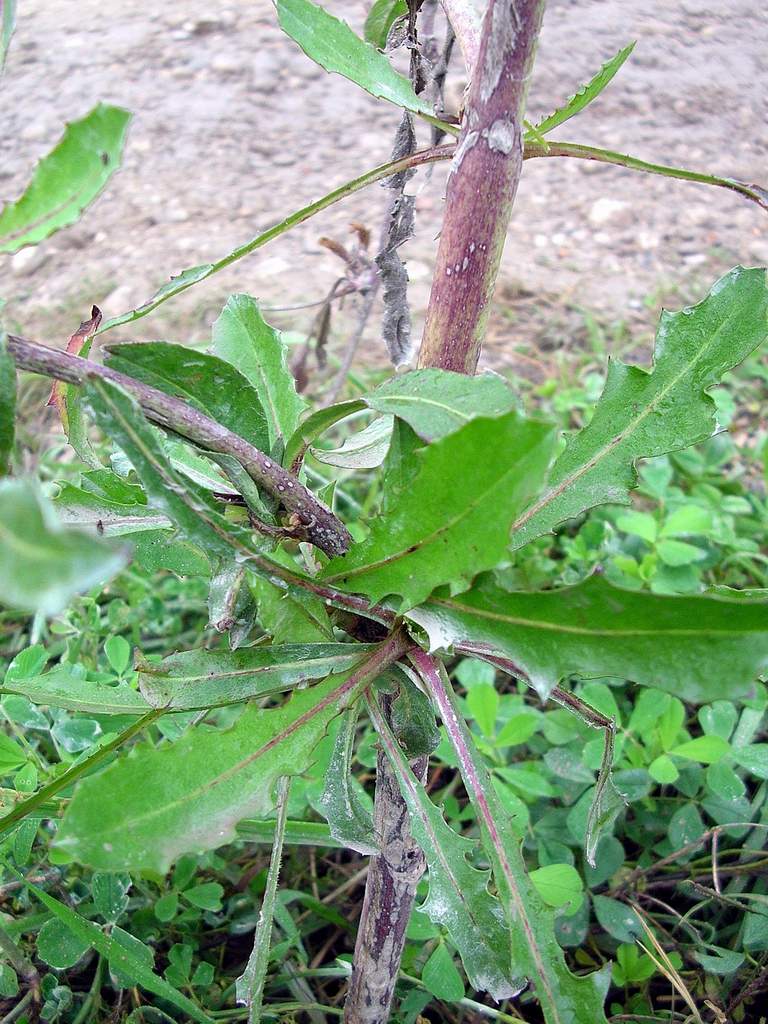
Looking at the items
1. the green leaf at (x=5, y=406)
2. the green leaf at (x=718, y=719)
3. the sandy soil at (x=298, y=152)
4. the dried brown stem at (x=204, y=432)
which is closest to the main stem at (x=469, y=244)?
the dried brown stem at (x=204, y=432)

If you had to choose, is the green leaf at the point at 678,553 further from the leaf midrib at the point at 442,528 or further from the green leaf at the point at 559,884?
the leaf midrib at the point at 442,528

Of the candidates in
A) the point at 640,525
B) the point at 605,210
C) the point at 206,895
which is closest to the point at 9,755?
the point at 206,895

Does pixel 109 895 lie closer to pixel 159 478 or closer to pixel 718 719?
pixel 159 478

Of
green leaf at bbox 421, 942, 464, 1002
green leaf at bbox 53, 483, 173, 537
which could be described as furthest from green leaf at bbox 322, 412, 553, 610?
green leaf at bbox 421, 942, 464, 1002

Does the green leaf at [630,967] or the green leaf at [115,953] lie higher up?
the green leaf at [115,953]

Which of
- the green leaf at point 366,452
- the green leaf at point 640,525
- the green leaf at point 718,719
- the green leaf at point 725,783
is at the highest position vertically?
the green leaf at point 366,452

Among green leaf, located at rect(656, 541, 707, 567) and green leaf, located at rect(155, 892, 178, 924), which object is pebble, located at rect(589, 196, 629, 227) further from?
green leaf, located at rect(155, 892, 178, 924)

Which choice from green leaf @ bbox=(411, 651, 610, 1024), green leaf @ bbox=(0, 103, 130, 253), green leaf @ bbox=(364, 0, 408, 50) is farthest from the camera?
green leaf @ bbox=(364, 0, 408, 50)
